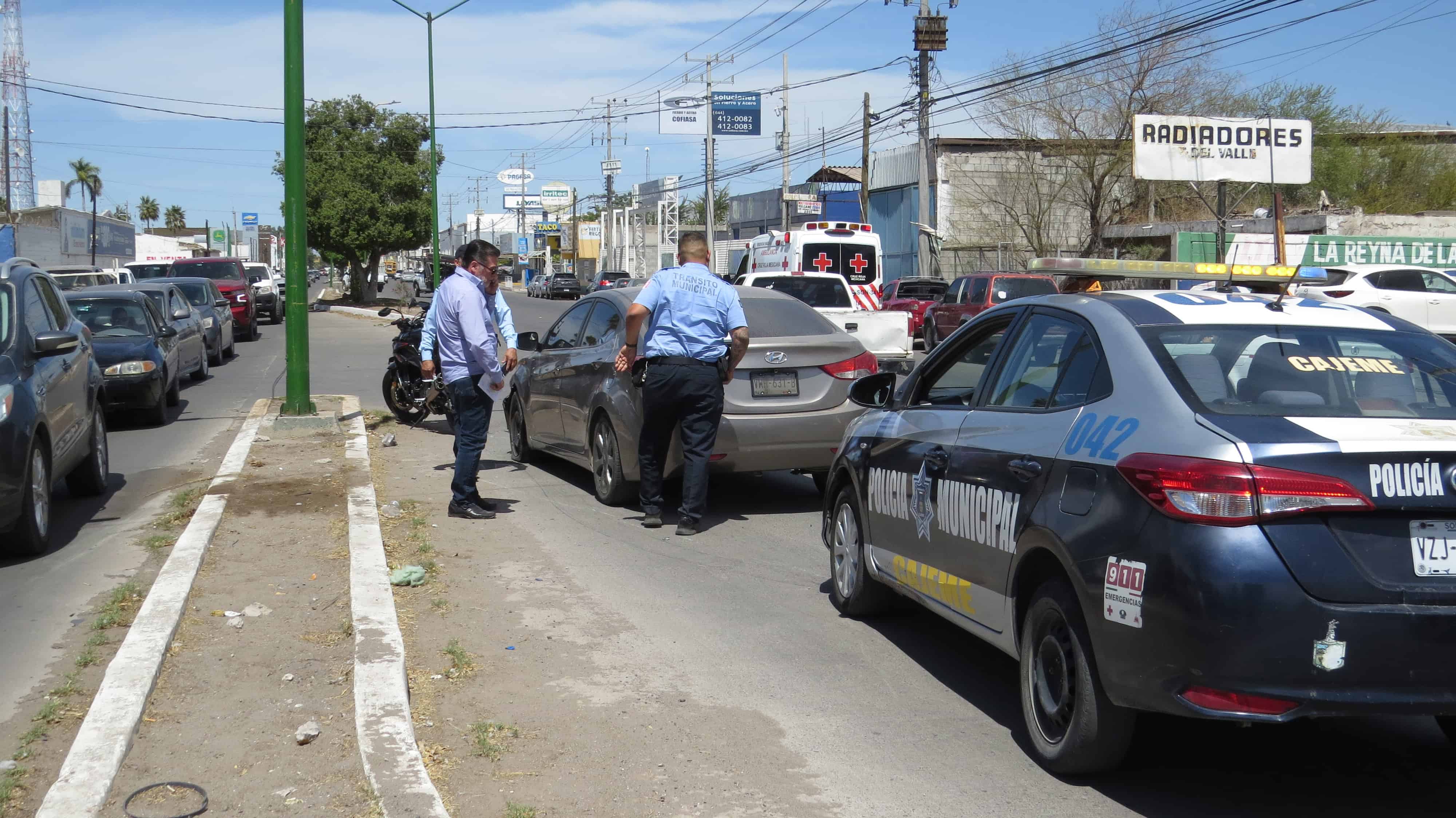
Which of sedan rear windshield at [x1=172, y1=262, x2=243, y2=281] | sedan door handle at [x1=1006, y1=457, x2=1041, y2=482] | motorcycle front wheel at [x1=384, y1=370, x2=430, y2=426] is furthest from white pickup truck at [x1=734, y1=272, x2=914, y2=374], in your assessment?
sedan rear windshield at [x1=172, y1=262, x2=243, y2=281]

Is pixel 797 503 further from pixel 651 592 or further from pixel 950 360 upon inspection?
pixel 950 360

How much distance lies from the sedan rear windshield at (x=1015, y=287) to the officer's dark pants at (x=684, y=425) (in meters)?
17.0

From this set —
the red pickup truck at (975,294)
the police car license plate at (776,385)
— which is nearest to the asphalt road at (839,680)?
the police car license plate at (776,385)

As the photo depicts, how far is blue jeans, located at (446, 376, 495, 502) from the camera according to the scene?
8859 millimetres

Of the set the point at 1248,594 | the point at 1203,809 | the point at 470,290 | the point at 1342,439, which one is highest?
the point at 470,290

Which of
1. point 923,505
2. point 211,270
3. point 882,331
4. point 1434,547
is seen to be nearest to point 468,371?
point 923,505

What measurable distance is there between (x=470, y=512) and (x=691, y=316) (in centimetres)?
218

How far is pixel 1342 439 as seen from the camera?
360cm

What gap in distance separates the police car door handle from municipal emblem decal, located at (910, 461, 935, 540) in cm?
4

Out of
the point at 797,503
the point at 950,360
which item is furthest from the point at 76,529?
the point at 950,360

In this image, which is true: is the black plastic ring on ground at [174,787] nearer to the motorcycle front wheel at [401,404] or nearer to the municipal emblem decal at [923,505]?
the municipal emblem decal at [923,505]

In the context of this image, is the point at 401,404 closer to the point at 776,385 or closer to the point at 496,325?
the point at 496,325

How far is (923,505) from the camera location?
17.6ft

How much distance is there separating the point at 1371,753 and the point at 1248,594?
159 cm
